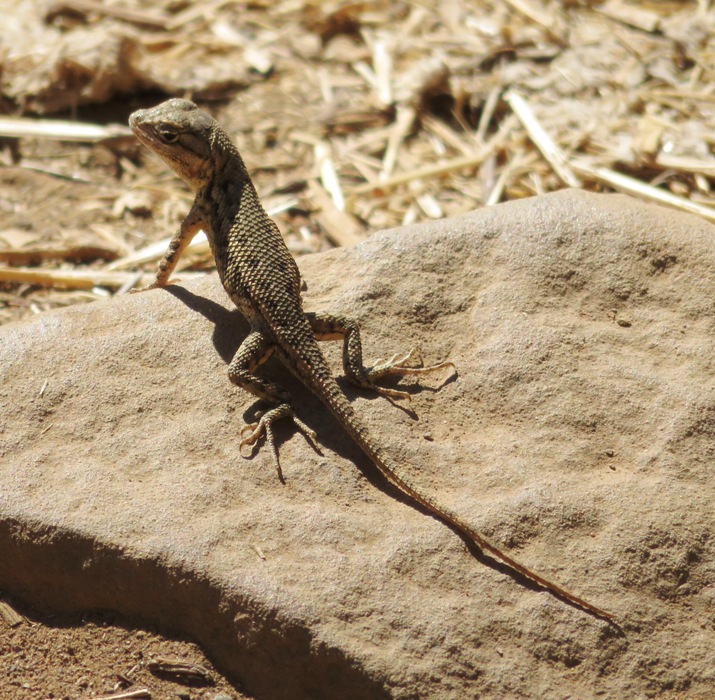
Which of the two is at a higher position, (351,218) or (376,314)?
(376,314)

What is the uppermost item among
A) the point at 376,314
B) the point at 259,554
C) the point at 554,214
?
the point at 554,214

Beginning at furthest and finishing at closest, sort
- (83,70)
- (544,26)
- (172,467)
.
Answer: (544,26) < (83,70) < (172,467)

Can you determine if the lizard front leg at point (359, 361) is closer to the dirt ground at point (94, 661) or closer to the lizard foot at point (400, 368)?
the lizard foot at point (400, 368)

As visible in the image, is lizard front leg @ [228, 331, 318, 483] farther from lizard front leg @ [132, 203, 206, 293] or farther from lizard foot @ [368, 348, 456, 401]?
lizard front leg @ [132, 203, 206, 293]

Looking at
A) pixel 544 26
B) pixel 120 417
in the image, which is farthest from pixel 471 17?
pixel 120 417

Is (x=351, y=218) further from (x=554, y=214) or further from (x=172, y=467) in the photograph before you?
(x=172, y=467)

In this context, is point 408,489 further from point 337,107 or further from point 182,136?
point 337,107

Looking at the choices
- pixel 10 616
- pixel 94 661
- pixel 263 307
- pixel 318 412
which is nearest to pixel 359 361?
pixel 318 412
